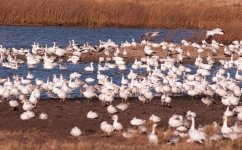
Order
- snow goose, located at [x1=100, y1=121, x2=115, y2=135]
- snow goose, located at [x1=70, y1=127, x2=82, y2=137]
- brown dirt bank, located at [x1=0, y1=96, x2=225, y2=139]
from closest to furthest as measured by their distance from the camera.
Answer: snow goose, located at [x1=70, y1=127, x2=82, y2=137]
snow goose, located at [x1=100, y1=121, x2=115, y2=135]
brown dirt bank, located at [x1=0, y1=96, x2=225, y2=139]

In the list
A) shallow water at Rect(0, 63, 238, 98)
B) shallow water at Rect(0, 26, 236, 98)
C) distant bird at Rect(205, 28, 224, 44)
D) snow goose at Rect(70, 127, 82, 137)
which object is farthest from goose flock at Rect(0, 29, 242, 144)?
shallow water at Rect(0, 26, 236, 98)

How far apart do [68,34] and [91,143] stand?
26.7 m

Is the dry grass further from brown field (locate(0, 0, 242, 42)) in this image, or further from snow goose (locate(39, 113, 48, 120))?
brown field (locate(0, 0, 242, 42))

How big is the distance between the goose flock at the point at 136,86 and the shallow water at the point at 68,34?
5.28 metres

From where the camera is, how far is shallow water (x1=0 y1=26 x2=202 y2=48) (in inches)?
1447

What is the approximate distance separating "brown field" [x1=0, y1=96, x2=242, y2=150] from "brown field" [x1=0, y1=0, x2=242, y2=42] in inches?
853

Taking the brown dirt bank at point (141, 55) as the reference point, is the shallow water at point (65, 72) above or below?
above

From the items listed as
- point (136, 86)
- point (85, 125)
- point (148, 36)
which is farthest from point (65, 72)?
point (85, 125)

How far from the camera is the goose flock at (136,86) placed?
1506cm

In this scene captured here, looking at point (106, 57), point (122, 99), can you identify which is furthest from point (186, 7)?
point (122, 99)

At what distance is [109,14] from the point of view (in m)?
42.7

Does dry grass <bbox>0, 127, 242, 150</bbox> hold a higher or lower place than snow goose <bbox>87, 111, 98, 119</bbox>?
higher

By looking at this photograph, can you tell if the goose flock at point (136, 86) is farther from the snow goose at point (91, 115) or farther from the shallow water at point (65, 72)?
the shallow water at point (65, 72)

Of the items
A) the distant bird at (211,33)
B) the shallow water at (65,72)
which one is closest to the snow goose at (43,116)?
the shallow water at (65,72)
